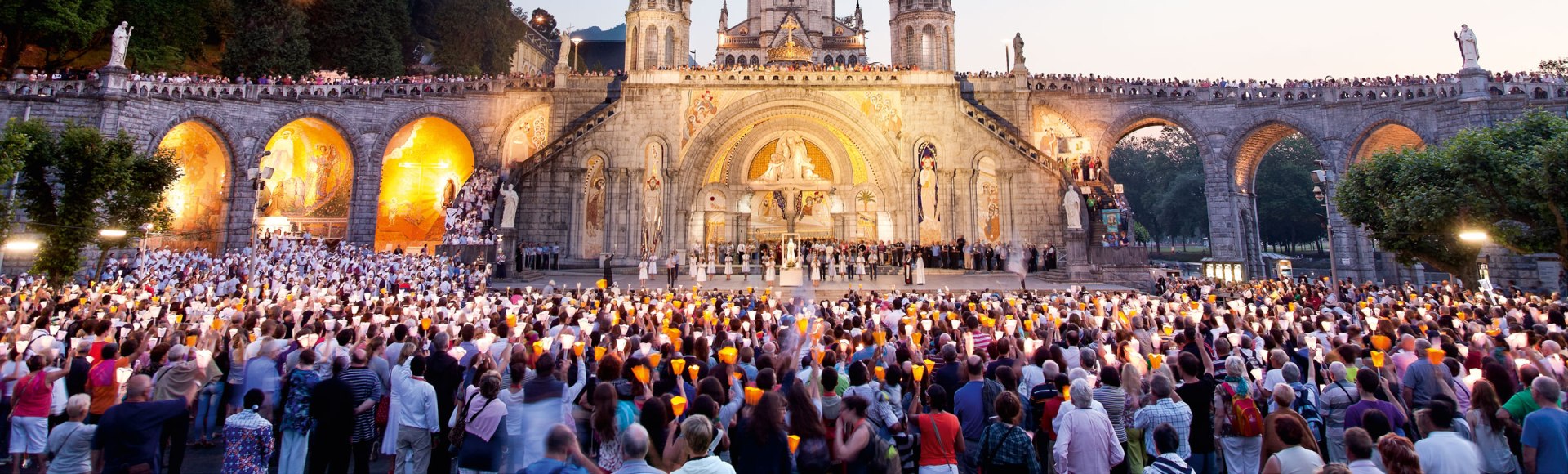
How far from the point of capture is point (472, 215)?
1022 inches

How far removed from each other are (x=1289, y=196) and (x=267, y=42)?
60.8m

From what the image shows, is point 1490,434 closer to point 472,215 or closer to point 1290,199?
point 472,215

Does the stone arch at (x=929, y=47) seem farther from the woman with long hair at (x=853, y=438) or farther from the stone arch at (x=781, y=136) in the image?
the woman with long hair at (x=853, y=438)

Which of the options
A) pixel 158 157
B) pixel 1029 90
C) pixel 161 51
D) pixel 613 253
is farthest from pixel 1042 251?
pixel 161 51

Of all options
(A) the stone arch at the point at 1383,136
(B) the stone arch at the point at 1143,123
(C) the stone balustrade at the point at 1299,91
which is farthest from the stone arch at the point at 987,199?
(A) the stone arch at the point at 1383,136

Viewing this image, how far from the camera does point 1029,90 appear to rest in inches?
1207

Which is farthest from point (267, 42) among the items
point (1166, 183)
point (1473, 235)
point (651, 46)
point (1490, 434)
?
point (1166, 183)

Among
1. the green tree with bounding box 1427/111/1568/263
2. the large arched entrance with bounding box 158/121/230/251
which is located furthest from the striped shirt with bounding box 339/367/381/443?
the large arched entrance with bounding box 158/121/230/251

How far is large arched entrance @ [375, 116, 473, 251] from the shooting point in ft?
107

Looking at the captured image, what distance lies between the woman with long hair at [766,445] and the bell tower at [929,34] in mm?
34957

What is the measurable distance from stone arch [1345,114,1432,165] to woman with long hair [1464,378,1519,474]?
29125 millimetres

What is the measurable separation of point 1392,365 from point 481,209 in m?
27.1

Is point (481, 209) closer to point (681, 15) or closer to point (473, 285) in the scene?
point (473, 285)

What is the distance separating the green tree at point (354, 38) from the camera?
3344 centimetres
